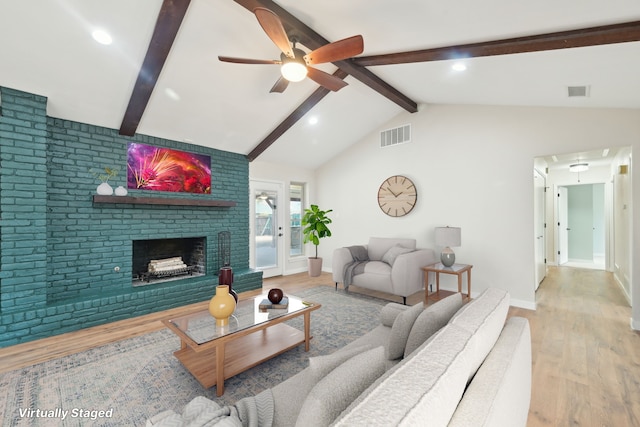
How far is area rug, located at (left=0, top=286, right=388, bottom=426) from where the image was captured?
177 centimetres

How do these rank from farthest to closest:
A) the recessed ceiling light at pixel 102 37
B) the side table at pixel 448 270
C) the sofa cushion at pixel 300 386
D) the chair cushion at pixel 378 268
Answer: the chair cushion at pixel 378 268 < the side table at pixel 448 270 < the recessed ceiling light at pixel 102 37 < the sofa cushion at pixel 300 386

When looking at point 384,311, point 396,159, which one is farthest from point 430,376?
point 396,159

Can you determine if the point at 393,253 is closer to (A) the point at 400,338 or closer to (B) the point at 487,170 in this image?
(B) the point at 487,170

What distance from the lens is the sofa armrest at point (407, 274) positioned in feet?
12.4

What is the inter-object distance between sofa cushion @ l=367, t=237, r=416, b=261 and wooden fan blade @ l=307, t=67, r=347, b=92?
8.69 feet

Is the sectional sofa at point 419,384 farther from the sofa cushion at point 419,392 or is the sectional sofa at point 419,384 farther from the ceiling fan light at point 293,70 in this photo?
the ceiling fan light at point 293,70

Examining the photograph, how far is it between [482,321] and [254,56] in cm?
321

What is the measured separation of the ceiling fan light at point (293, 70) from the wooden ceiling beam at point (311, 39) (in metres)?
0.38

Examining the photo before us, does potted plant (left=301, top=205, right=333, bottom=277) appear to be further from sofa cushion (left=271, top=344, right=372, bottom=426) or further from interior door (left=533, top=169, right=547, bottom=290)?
sofa cushion (left=271, top=344, right=372, bottom=426)

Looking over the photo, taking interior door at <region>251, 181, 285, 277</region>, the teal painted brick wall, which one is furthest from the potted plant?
the teal painted brick wall

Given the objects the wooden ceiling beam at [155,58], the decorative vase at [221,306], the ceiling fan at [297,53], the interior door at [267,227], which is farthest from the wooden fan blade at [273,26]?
the interior door at [267,227]

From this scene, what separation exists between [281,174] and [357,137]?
170 cm

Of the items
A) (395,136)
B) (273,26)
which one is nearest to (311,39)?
(273,26)

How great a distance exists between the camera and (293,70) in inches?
98.7
